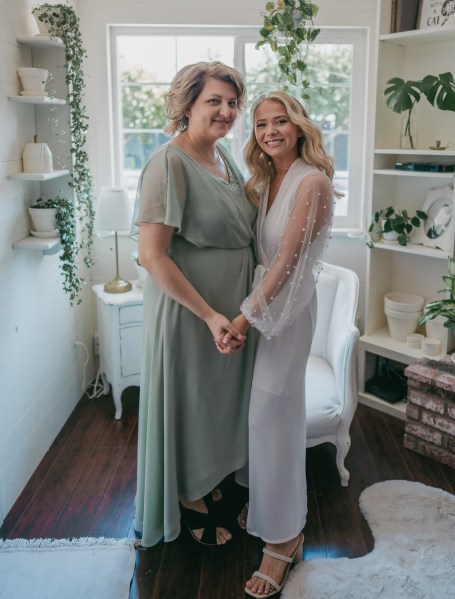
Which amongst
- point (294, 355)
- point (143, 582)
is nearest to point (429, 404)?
point (294, 355)

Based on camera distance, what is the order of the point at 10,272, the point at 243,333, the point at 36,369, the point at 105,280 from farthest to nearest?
the point at 105,280, the point at 36,369, the point at 10,272, the point at 243,333

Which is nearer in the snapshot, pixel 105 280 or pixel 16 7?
pixel 16 7

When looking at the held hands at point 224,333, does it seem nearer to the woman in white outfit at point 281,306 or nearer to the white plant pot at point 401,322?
the woman in white outfit at point 281,306

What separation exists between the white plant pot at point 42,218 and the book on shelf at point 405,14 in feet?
6.27

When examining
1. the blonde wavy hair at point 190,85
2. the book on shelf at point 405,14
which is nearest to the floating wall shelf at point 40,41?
the blonde wavy hair at point 190,85

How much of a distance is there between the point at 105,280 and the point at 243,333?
183 centimetres

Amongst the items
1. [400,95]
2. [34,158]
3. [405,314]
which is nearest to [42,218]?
[34,158]

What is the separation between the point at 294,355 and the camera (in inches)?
79.0

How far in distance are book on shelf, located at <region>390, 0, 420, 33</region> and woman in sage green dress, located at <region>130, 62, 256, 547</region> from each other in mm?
1439

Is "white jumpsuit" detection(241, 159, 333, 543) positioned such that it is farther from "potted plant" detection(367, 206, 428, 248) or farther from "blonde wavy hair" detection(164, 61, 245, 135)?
"potted plant" detection(367, 206, 428, 248)

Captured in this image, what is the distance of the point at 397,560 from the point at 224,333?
107cm

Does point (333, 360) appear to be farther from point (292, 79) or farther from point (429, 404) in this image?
point (292, 79)

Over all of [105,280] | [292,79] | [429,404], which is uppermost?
[292,79]

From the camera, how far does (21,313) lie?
102 inches
